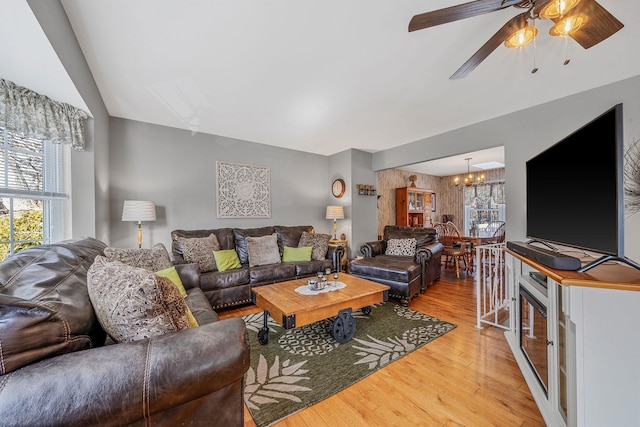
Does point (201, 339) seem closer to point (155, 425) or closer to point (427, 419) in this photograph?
point (155, 425)

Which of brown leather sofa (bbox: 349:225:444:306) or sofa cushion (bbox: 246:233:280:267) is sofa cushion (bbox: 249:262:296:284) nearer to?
sofa cushion (bbox: 246:233:280:267)

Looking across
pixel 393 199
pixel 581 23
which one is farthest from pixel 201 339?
pixel 393 199

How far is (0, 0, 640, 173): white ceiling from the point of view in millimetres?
1602

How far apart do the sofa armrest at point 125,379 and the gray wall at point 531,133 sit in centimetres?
350

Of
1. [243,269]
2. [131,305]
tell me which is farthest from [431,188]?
[131,305]

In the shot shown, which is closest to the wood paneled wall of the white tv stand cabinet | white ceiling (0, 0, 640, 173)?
white ceiling (0, 0, 640, 173)

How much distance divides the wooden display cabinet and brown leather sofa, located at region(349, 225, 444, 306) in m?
2.07

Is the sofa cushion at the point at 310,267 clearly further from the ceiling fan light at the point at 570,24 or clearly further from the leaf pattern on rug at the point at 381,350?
the ceiling fan light at the point at 570,24

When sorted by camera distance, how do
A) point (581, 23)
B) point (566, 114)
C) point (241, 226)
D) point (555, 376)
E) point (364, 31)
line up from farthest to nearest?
1. point (241, 226)
2. point (566, 114)
3. point (364, 31)
4. point (581, 23)
5. point (555, 376)

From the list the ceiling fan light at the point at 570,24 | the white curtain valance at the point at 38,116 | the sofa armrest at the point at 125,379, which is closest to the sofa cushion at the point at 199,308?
the sofa armrest at the point at 125,379

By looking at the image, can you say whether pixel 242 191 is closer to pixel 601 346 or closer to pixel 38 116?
pixel 38 116

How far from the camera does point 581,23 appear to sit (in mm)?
1367

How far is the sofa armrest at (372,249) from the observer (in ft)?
13.3

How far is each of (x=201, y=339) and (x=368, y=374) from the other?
1.35m
